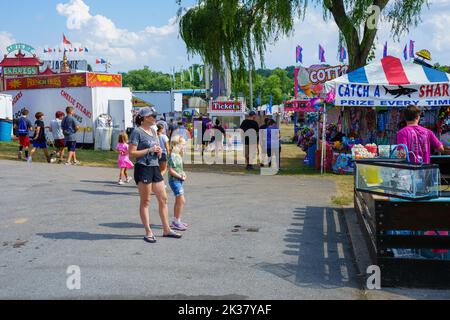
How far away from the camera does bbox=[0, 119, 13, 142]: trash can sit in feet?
82.8

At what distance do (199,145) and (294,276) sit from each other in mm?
20555

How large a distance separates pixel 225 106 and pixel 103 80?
9.43m

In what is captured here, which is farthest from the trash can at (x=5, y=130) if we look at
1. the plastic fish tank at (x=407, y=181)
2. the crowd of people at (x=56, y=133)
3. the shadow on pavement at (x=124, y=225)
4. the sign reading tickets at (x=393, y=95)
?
the plastic fish tank at (x=407, y=181)

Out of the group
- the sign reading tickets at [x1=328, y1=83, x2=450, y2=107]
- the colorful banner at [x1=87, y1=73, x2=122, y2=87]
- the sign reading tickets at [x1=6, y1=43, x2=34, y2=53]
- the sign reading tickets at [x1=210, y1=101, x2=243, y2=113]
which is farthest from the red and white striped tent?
the sign reading tickets at [x1=6, y1=43, x2=34, y2=53]

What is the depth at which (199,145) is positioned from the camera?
26078 mm

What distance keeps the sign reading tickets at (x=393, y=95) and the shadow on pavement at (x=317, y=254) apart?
20.2ft

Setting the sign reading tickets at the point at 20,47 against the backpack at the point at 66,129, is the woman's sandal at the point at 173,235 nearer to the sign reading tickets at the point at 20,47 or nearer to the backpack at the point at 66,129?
the backpack at the point at 66,129

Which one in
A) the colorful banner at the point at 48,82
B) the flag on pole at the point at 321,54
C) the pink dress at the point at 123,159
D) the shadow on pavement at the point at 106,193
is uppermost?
the flag on pole at the point at 321,54

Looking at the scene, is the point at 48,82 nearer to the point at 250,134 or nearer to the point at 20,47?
the point at 250,134

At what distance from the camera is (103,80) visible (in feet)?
75.9

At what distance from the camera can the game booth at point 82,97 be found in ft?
74.3

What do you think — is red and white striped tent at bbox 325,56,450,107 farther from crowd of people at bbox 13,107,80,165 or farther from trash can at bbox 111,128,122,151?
trash can at bbox 111,128,122,151
